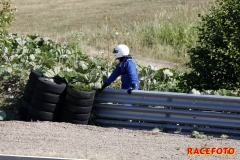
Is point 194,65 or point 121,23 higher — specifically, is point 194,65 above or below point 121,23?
below

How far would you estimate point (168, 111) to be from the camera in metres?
10.6

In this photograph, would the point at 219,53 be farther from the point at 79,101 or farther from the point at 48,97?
the point at 48,97

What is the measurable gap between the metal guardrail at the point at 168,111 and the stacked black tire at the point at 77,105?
0.98 feet

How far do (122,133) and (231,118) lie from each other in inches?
72.8

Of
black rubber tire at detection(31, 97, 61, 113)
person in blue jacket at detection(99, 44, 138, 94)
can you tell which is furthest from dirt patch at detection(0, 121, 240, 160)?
person in blue jacket at detection(99, 44, 138, 94)

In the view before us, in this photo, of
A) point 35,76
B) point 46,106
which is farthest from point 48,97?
point 35,76

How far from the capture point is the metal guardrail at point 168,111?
10430 millimetres

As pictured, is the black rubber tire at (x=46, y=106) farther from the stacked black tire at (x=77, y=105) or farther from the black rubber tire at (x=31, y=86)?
the black rubber tire at (x=31, y=86)

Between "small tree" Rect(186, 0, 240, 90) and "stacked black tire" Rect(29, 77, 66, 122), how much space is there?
3483mm

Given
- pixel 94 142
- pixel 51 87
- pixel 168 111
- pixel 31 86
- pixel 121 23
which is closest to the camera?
pixel 94 142

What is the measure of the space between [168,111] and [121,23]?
25.2 m

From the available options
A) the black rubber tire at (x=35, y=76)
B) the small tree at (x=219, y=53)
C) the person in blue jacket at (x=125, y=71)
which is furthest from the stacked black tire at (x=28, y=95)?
the small tree at (x=219, y=53)

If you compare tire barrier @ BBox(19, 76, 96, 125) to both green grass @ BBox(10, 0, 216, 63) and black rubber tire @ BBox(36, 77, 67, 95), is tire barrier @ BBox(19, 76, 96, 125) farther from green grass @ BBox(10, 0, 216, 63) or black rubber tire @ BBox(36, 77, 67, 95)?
green grass @ BBox(10, 0, 216, 63)

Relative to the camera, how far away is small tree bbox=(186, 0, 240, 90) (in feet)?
41.6
